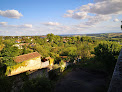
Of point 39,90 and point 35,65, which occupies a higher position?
point 39,90

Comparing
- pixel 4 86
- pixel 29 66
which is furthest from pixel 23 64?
pixel 4 86

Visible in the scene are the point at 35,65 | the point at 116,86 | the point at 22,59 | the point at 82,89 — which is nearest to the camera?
the point at 116,86

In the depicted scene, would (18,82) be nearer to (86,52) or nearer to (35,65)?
(35,65)

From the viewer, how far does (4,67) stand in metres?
15.8

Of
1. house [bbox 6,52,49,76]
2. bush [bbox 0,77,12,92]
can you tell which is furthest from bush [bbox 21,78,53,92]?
house [bbox 6,52,49,76]

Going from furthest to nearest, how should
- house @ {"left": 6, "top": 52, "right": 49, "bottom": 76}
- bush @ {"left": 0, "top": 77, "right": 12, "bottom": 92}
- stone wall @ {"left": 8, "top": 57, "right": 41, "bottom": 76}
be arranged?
stone wall @ {"left": 8, "top": 57, "right": 41, "bottom": 76} < house @ {"left": 6, "top": 52, "right": 49, "bottom": 76} < bush @ {"left": 0, "top": 77, "right": 12, "bottom": 92}

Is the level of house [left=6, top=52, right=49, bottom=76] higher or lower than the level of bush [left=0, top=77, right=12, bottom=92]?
lower

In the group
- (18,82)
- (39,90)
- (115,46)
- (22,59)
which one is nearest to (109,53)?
(115,46)

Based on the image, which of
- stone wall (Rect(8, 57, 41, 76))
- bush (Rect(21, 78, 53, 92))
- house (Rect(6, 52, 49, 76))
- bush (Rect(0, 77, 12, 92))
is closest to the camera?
bush (Rect(0, 77, 12, 92))

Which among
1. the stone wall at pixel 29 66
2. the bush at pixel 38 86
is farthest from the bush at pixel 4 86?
the stone wall at pixel 29 66

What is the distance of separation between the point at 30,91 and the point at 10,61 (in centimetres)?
1138

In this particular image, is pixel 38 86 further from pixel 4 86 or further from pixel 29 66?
pixel 29 66

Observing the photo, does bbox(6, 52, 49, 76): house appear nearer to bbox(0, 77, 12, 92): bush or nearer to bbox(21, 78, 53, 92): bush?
bbox(0, 77, 12, 92): bush

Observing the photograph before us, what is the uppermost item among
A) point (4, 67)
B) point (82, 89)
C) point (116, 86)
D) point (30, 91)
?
point (116, 86)
